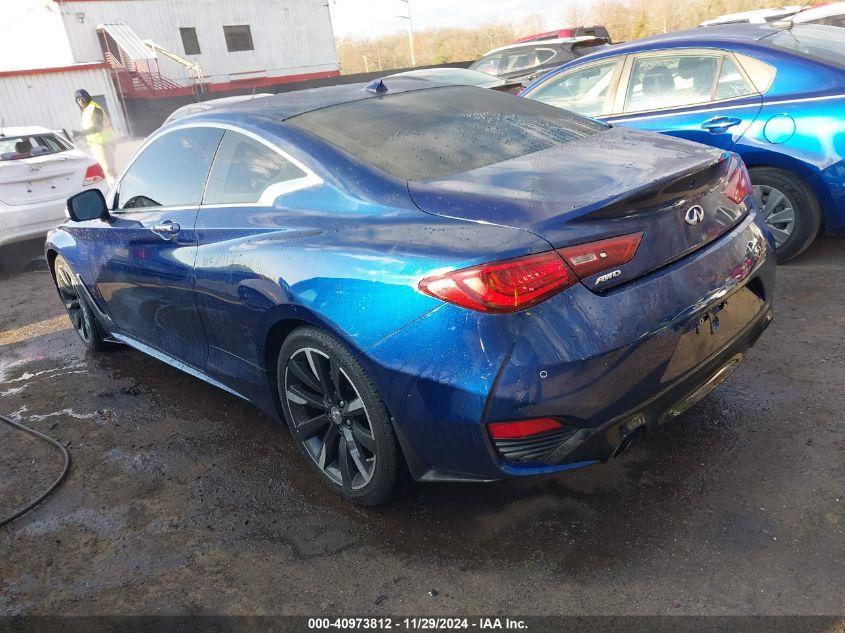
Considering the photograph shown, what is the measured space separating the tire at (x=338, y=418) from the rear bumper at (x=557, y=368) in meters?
0.11

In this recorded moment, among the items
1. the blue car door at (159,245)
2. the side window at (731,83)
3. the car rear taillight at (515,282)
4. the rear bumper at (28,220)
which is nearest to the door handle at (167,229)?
the blue car door at (159,245)

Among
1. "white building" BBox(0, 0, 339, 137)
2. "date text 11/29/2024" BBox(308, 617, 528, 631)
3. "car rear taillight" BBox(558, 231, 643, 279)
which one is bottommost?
"date text 11/29/2024" BBox(308, 617, 528, 631)

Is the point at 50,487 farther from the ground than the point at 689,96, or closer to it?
closer to it

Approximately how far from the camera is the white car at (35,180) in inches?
280

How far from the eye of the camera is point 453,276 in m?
2.11

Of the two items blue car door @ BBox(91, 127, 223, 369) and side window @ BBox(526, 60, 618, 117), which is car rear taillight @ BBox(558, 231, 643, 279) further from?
side window @ BBox(526, 60, 618, 117)

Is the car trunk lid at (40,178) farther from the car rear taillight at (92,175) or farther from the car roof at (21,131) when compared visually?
the car roof at (21,131)

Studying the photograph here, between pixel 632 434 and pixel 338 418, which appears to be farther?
pixel 338 418

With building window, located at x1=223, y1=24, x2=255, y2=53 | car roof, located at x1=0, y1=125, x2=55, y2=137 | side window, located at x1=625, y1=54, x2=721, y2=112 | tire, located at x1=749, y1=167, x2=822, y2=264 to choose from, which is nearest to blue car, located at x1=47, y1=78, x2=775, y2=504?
tire, located at x1=749, y1=167, x2=822, y2=264

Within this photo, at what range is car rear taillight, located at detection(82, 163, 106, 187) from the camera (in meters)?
7.88

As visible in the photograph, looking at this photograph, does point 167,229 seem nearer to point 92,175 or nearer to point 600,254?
point 600,254

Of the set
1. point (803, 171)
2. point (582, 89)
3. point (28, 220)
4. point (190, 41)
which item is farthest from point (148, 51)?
point (803, 171)

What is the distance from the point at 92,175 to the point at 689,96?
647cm

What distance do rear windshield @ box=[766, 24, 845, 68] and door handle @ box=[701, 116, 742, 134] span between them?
0.55m
